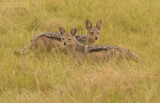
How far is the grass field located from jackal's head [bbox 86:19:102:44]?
183 millimetres

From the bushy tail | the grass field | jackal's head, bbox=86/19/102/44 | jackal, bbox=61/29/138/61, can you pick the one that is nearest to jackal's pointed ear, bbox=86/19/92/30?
jackal's head, bbox=86/19/102/44

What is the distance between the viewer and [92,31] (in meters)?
7.66

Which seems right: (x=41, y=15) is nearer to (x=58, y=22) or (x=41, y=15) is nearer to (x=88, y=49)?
(x=58, y=22)

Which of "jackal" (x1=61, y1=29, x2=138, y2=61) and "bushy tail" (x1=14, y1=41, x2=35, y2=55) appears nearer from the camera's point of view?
"jackal" (x1=61, y1=29, x2=138, y2=61)

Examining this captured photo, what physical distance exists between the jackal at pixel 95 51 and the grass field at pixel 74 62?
27cm

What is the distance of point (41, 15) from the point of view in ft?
27.6

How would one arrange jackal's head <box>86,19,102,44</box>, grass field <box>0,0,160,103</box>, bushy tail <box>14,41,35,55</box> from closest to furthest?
grass field <box>0,0,160,103</box> < bushy tail <box>14,41,35,55</box> < jackal's head <box>86,19,102,44</box>

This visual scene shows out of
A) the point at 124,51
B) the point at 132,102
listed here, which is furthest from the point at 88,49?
the point at 132,102

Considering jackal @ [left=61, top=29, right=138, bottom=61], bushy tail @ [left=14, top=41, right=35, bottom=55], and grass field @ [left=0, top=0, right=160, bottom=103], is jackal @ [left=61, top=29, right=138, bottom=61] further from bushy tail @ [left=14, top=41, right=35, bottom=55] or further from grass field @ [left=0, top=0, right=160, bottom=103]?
bushy tail @ [left=14, top=41, right=35, bottom=55]

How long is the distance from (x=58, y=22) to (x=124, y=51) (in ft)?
8.22

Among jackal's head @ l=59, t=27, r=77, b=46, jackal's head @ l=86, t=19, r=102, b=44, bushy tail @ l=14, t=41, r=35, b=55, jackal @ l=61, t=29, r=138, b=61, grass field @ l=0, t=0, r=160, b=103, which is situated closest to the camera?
grass field @ l=0, t=0, r=160, b=103

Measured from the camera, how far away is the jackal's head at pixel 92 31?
25.0 feet

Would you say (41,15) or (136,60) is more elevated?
(41,15)

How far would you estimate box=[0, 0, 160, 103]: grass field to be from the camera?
4.46 metres
